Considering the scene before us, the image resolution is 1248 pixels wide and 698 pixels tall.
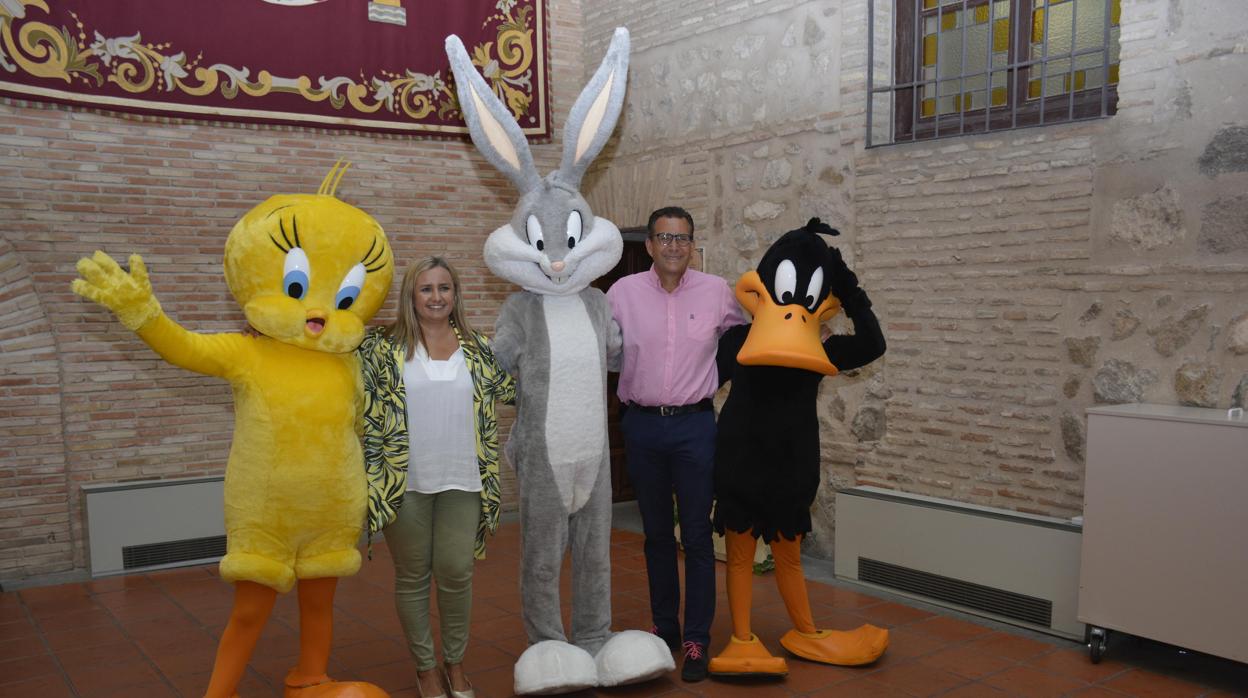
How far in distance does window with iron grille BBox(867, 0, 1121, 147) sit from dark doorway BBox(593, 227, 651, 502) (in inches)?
80.5

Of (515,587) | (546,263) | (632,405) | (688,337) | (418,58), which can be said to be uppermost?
(418,58)

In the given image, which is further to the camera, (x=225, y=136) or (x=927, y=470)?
(x=225, y=136)

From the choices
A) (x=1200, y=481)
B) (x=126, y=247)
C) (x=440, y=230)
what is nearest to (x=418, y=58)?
(x=440, y=230)

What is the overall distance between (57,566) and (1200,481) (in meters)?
5.48

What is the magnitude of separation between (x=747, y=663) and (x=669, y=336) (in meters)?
1.22

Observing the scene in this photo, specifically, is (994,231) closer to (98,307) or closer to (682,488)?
(682,488)

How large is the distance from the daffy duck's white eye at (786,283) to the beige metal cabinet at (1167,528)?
4.39ft

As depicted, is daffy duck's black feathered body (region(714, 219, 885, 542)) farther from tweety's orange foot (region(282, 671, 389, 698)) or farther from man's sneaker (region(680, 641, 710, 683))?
tweety's orange foot (region(282, 671, 389, 698))

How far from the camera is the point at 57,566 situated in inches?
202

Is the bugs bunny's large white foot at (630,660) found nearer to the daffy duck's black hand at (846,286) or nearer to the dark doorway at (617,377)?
the daffy duck's black hand at (846,286)

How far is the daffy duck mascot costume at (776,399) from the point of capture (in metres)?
3.30

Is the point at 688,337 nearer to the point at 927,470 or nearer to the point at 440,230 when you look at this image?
the point at 927,470

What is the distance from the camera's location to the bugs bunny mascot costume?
316cm

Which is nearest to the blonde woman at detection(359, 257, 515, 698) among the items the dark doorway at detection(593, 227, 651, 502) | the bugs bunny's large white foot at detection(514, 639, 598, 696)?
the bugs bunny's large white foot at detection(514, 639, 598, 696)
